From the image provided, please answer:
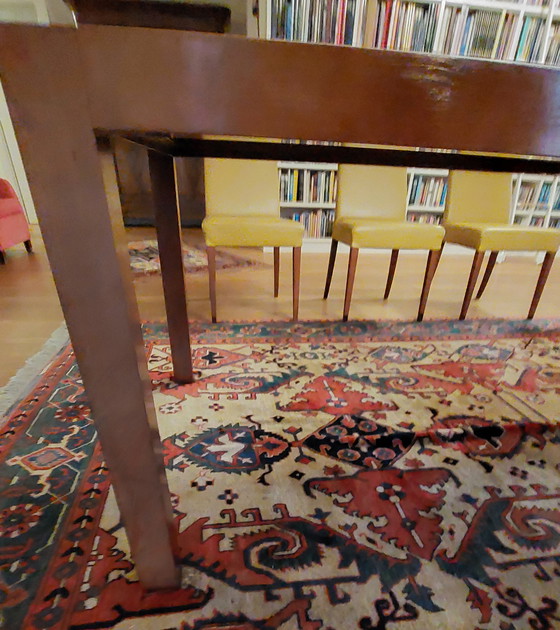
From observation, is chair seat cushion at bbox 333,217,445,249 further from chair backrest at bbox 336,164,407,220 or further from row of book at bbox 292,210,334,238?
row of book at bbox 292,210,334,238

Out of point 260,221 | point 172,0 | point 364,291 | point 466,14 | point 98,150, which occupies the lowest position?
point 364,291

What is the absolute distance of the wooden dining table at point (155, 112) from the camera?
333mm

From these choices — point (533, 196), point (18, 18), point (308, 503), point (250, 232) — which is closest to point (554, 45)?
point (533, 196)

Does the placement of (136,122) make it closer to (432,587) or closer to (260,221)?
(432,587)

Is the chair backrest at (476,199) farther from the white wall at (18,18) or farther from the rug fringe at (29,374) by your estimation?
the white wall at (18,18)

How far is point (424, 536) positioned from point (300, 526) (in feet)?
0.81

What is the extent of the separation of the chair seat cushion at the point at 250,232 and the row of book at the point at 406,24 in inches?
87.2

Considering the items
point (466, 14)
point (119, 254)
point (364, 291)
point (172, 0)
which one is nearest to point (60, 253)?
point (119, 254)

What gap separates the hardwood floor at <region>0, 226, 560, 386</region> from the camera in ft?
5.55

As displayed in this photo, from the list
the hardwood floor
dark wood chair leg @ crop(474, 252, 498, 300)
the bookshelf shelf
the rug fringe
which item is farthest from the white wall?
dark wood chair leg @ crop(474, 252, 498, 300)

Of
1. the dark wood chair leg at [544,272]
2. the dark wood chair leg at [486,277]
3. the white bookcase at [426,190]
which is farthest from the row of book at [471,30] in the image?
the dark wood chair leg at [544,272]

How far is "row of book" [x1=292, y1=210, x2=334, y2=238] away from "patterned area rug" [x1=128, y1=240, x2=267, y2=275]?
0.76m

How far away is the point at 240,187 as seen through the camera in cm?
190

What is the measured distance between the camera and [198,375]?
1.28 meters
